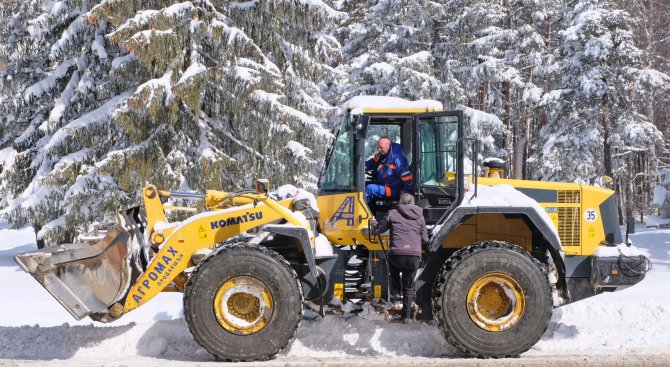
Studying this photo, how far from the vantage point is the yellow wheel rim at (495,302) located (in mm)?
7203

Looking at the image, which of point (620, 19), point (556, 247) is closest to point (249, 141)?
point (556, 247)

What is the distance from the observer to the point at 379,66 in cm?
2252

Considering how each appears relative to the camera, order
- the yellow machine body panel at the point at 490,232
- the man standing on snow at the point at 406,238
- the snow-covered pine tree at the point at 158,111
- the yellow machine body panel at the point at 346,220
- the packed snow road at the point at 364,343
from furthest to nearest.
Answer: the snow-covered pine tree at the point at 158,111 → the yellow machine body panel at the point at 490,232 → the yellow machine body panel at the point at 346,220 → the man standing on snow at the point at 406,238 → the packed snow road at the point at 364,343

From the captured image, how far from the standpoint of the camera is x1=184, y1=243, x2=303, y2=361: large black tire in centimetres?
694

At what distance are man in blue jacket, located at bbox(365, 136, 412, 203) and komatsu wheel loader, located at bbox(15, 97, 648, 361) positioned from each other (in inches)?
3.3

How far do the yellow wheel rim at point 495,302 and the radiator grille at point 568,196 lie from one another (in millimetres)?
1264

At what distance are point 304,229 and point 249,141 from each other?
32.8 ft

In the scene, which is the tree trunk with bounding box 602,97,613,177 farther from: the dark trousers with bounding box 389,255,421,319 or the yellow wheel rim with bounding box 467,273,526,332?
the dark trousers with bounding box 389,255,421,319

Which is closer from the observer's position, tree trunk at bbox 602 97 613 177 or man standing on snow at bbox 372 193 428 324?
man standing on snow at bbox 372 193 428 324

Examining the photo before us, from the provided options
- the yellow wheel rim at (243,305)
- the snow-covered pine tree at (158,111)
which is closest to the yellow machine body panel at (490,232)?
the yellow wheel rim at (243,305)

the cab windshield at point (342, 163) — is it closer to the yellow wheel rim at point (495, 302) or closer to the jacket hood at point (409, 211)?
the jacket hood at point (409, 211)

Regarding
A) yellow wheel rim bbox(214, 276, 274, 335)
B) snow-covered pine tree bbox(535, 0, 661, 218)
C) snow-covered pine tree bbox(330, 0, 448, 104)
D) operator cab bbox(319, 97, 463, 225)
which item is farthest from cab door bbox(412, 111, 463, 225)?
snow-covered pine tree bbox(535, 0, 661, 218)

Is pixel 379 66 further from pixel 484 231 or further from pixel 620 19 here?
pixel 484 231

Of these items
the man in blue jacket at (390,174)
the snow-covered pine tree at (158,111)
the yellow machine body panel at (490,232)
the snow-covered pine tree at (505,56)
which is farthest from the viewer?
the snow-covered pine tree at (505,56)
